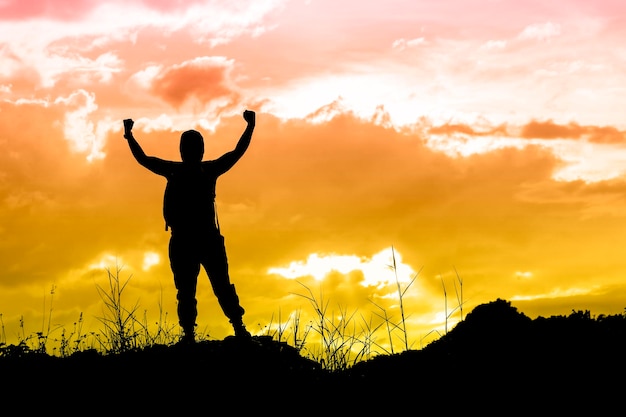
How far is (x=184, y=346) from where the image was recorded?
914cm

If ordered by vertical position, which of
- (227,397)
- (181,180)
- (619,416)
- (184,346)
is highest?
(181,180)

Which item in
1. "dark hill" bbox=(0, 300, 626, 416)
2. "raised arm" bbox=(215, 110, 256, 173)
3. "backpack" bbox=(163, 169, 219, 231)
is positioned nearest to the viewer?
"dark hill" bbox=(0, 300, 626, 416)

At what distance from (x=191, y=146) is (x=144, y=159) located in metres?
0.65

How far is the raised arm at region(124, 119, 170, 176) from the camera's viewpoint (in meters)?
9.37

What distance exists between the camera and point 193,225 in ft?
30.3

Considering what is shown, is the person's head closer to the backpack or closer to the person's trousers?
the backpack

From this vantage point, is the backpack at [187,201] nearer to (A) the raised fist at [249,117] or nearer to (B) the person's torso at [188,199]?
(B) the person's torso at [188,199]

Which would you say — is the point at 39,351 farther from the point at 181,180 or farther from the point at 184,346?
the point at 181,180

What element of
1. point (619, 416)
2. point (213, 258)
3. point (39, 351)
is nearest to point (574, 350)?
point (619, 416)

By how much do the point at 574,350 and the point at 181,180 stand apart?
16.0ft

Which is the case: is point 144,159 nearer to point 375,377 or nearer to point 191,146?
point 191,146

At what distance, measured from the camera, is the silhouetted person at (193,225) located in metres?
9.26

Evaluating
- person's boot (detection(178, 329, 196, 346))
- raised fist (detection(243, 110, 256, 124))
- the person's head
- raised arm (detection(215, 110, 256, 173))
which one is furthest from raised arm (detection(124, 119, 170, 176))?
person's boot (detection(178, 329, 196, 346))

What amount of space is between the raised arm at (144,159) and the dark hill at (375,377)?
2.17 m
